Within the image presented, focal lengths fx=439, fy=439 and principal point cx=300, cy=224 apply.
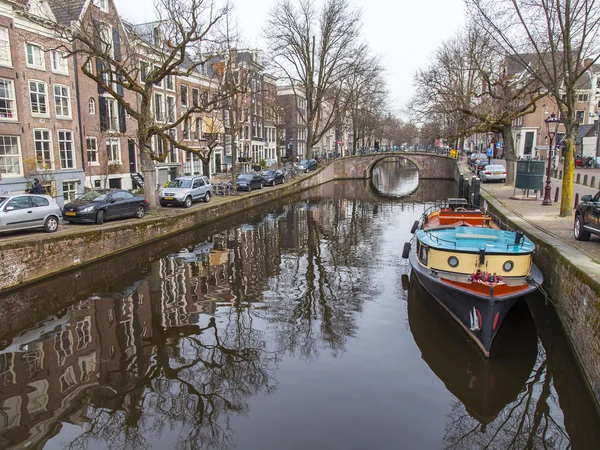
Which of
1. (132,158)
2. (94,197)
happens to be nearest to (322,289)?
(94,197)

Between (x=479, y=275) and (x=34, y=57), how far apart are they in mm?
27036

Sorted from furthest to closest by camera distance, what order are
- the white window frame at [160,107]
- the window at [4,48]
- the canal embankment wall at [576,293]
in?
the white window frame at [160,107]
the window at [4,48]
the canal embankment wall at [576,293]

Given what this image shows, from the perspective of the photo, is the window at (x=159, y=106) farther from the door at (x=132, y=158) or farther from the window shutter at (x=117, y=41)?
the window shutter at (x=117, y=41)

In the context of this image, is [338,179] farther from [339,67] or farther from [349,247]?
[349,247]

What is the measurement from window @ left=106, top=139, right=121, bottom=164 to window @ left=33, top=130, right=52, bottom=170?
4767 mm

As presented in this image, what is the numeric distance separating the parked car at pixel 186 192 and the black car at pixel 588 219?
1837 cm

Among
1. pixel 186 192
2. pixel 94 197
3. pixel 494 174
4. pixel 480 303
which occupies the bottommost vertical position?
pixel 480 303

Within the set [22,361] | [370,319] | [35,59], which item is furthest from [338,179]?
[22,361]

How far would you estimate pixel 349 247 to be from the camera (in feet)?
64.2

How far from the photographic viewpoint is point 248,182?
32500 mm

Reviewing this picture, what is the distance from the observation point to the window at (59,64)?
26422 millimetres

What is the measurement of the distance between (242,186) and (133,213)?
13095 millimetres

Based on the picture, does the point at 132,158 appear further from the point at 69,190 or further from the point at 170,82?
the point at 170,82

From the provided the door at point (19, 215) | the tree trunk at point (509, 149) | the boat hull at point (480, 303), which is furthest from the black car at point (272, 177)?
the boat hull at point (480, 303)
